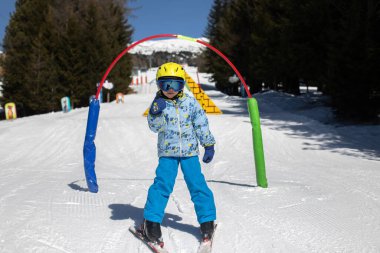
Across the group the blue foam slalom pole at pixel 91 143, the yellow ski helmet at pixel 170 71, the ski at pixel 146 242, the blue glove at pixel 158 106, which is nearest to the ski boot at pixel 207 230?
the ski at pixel 146 242

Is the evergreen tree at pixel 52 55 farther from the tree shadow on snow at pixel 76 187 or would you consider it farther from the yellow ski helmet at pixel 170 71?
the yellow ski helmet at pixel 170 71

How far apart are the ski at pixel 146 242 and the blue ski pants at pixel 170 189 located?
21 cm

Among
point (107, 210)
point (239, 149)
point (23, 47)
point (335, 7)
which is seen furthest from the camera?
point (23, 47)

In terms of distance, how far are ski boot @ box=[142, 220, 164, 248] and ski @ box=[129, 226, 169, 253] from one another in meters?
0.03

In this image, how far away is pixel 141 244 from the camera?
138 inches

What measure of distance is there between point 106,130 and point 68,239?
870 cm

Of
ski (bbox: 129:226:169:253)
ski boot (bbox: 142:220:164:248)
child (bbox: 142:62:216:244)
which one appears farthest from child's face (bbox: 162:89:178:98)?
ski (bbox: 129:226:169:253)

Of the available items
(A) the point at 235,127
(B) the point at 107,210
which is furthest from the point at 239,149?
(B) the point at 107,210

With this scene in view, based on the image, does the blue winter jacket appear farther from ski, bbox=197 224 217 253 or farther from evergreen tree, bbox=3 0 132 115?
evergreen tree, bbox=3 0 132 115

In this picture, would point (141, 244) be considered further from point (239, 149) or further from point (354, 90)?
point (354, 90)

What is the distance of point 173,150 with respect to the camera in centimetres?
349

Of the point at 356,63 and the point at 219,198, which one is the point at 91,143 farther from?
the point at 356,63

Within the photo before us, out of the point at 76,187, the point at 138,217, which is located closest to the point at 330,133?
the point at 76,187

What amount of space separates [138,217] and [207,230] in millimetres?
1100
